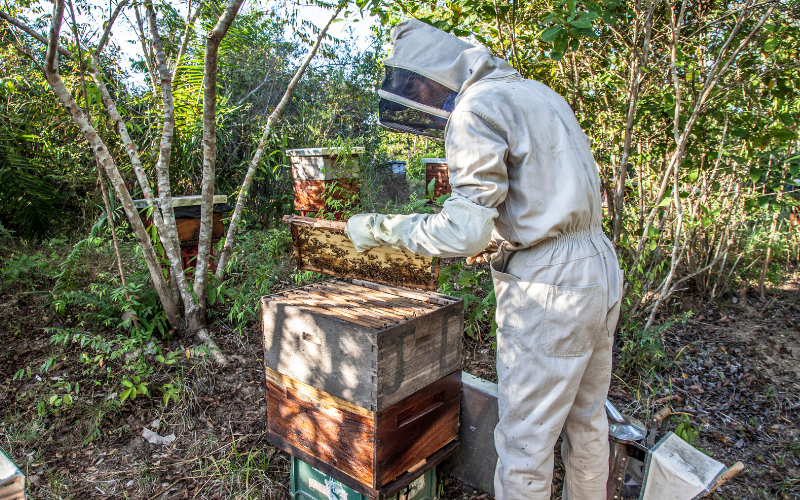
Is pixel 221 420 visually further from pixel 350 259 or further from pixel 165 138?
pixel 165 138

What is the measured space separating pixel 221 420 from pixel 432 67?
7.00 ft

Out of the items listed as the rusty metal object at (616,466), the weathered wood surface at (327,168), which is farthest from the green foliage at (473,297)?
the weathered wood surface at (327,168)

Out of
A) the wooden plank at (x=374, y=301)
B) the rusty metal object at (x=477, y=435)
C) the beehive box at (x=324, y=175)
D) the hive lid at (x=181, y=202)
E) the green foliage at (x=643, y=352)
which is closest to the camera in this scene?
the wooden plank at (x=374, y=301)

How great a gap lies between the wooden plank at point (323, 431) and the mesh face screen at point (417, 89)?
3.84 ft

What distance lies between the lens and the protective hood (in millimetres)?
1690

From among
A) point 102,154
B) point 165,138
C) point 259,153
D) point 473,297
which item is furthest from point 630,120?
point 102,154

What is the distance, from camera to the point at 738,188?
12.9 feet

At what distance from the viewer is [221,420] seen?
2.68m

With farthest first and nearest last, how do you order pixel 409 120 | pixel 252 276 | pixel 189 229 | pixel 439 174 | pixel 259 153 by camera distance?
pixel 439 174, pixel 252 276, pixel 189 229, pixel 259 153, pixel 409 120

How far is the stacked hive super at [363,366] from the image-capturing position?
1670 mm

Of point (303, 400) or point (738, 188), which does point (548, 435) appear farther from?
point (738, 188)

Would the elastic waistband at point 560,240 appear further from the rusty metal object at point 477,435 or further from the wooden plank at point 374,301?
the rusty metal object at point 477,435

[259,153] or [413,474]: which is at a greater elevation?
[259,153]

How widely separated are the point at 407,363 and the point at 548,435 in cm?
52
